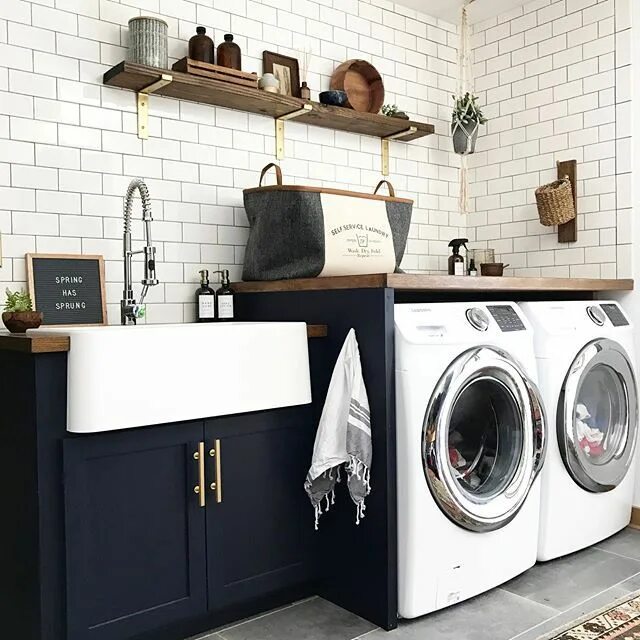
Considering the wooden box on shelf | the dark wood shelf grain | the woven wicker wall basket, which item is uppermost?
the wooden box on shelf

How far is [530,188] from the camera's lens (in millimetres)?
3955

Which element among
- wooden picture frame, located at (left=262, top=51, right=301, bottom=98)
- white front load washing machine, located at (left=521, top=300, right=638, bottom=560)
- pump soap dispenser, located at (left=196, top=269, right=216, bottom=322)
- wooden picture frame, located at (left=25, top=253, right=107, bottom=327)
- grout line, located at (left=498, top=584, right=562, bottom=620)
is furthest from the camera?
wooden picture frame, located at (left=262, top=51, right=301, bottom=98)

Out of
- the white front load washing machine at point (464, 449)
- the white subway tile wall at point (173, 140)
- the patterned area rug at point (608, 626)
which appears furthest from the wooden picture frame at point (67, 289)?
the patterned area rug at point (608, 626)

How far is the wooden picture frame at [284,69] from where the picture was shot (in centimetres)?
339

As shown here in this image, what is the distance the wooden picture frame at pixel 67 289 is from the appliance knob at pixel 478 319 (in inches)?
54.2

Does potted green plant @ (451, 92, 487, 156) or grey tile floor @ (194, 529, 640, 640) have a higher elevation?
potted green plant @ (451, 92, 487, 156)

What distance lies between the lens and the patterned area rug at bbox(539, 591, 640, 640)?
7.79ft

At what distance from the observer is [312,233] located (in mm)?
2912

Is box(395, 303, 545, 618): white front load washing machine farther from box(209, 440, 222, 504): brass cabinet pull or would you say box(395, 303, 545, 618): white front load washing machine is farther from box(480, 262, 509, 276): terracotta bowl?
box(480, 262, 509, 276): terracotta bowl

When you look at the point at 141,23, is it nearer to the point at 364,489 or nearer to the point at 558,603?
the point at 364,489

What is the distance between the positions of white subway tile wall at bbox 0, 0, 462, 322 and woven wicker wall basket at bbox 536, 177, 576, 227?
658 millimetres

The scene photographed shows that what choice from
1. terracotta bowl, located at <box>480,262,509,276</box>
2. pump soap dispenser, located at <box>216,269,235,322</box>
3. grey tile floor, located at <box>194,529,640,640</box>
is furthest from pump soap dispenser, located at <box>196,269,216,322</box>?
terracotta bowl, located at <box>480,262,509,276</box>

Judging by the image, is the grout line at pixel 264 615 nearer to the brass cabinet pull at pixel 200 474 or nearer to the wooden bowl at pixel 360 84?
the brass cabinet pull at pixel 200 474

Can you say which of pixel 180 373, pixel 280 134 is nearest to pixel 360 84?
pixel 280 134
